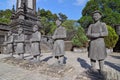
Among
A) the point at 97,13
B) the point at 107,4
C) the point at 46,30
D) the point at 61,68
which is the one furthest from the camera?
the point at 46,30

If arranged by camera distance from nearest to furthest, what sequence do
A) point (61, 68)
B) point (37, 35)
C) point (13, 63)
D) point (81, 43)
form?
point (61, 68) < point (37, 35) < point (13, 63) < point (81, 43)

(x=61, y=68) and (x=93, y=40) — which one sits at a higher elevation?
(x=93, y=40)

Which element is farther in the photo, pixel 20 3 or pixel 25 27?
pixel 20 3

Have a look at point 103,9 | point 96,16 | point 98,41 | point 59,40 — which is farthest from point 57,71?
point 103,9

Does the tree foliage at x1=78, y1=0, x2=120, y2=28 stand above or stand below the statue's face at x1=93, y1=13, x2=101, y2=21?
above

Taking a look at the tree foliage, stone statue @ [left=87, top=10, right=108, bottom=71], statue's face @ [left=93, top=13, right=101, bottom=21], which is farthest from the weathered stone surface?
the tree foliage

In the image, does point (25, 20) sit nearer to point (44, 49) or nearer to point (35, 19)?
point (35, 19)

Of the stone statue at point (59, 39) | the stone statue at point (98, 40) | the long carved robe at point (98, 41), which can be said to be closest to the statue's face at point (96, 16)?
the stone statue at point (98, 40)

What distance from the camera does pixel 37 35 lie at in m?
8.15

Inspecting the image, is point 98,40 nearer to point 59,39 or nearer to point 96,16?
point 96,16

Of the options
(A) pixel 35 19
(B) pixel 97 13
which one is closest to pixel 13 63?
(B) pixel 97 13

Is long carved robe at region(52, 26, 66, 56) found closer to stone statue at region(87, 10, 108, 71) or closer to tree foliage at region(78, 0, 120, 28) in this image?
stone statue at region(87, 10, 108, 71)

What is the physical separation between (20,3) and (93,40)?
709 inches

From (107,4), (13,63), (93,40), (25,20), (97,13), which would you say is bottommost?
(13,63)
